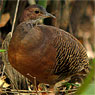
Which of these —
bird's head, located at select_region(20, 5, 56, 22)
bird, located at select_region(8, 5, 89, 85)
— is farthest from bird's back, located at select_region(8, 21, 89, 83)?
bird's head, located at select_region(20, 5, 56, 22)

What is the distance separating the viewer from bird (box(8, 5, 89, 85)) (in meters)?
2.46

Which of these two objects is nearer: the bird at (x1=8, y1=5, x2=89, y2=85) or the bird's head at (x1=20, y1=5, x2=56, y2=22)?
the bird at (x1=8, y1=5, x2=89, y2=85)

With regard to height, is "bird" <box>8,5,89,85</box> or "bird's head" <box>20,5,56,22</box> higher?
"bird's head" <box>20,5,56,22</box>

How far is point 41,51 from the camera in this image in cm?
247

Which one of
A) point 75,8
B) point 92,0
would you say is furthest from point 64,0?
point 92,0

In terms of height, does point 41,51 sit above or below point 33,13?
below

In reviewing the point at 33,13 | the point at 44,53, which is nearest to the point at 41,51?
the point at 44,53

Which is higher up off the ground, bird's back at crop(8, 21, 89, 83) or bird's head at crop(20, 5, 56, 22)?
bird's head at crop(20, 5, 56, 22)

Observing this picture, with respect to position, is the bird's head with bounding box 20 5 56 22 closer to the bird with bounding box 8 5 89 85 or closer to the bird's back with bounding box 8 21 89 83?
the bird with bounding box 8 5 89 85

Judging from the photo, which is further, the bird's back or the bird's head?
the bird's head

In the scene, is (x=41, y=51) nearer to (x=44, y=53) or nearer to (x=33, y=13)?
(x=44, y=53)

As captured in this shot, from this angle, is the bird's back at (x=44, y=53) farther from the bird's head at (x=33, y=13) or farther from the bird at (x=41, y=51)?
the bird's head at (x=33, y=13)

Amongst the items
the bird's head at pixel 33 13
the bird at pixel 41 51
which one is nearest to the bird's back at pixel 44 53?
the bird at pixel 41 51

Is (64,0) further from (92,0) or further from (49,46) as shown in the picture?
(92,0)
